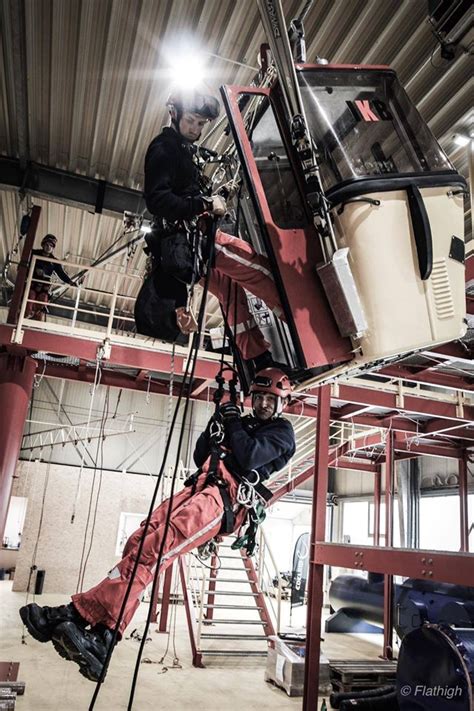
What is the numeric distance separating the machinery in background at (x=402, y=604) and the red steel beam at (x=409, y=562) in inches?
50.0

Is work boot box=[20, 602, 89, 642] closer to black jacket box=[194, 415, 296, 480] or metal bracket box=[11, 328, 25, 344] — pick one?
black jacket box=[194, 415, 296, 480]

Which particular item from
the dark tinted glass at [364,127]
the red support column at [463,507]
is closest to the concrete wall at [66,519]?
the red support column at [463,507]

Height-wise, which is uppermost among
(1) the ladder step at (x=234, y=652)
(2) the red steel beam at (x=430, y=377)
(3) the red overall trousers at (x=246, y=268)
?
(2) the red steel beam at (x=430, y=377)

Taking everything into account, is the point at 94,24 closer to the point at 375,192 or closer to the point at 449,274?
the point at 375,192

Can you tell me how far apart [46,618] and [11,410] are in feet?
24.5

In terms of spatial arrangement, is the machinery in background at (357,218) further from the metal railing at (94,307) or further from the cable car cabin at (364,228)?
the metal railing at (94,307)

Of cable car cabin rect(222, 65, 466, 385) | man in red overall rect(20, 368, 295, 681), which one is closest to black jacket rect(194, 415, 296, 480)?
man in red overall rect(20, 368, 295, 681)

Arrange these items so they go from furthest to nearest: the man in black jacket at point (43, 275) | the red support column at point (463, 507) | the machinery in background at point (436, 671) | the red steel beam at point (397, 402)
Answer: the red support column at point (463, 507)
the red steel beam at point (397, 402)
the man in black jacket at point (43, 275)
the machinery in background at point (436, 671)

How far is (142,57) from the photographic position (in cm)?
733

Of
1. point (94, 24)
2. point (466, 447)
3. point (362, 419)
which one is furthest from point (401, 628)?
point (94, 24)

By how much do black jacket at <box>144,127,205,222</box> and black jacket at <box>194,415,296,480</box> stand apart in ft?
5.15

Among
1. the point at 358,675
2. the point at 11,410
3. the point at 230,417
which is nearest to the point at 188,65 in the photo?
Answer: the point at 230,417

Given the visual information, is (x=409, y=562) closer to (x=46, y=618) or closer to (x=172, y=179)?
(x=46, y=618)

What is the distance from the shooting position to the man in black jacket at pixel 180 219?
3469 mm
